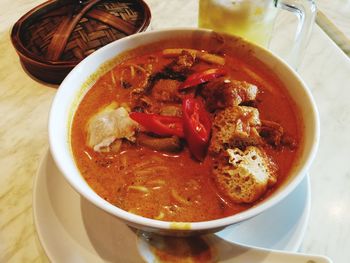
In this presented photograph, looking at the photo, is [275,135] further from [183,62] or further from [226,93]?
[183,62]

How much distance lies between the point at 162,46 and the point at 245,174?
92 centimetres

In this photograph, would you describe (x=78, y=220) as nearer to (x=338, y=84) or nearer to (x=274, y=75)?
(x=274, y=75)

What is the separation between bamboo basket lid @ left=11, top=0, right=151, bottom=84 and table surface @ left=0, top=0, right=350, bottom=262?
0.22 meters

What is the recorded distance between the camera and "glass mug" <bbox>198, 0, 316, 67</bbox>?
191 centimetres

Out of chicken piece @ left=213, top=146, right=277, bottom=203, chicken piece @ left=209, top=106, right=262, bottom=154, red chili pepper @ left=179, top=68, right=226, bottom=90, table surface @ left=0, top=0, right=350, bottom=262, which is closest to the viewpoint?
chicken piece @ left=213, top=146, right=277, bottom=203

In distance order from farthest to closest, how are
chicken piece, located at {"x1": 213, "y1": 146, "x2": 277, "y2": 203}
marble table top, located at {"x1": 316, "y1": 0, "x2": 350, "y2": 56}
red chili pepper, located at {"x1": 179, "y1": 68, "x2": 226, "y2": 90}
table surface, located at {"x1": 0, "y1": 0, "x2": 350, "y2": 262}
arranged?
marble table top, located at {"x1": 316, "y1": 0, "x2": 350, "y2": 56} → red chili pepper, located at {"x1": 179, "y1": 68, "x2": 226, "y2": 90} → table surface, located at {"x1": 0, "y1": 0, "x2": 350, "y2": 262} → chicken piece, located at {"x1": 213, "y1": 146, "x2": 277, "y2": 203}

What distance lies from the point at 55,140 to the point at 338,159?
1.42 metres

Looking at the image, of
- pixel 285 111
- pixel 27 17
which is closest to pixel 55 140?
pixel 285 111

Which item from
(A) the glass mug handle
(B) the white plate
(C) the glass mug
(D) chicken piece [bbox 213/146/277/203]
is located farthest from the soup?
(A) the glass mug handle

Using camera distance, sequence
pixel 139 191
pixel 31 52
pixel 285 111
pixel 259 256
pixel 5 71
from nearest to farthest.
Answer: pixel 259 256, pixel 139 191, pixel 285 111, pixel 31 52, pixel 5 71

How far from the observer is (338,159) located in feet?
6.06

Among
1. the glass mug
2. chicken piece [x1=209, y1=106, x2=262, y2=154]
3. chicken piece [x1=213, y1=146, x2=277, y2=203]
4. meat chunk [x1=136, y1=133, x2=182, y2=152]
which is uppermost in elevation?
the glass mug

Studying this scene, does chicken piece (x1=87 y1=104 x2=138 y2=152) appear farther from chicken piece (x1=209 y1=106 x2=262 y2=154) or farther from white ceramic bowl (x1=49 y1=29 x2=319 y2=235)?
chicken piece (x1=209 y1=106 x2=262 y2=154)

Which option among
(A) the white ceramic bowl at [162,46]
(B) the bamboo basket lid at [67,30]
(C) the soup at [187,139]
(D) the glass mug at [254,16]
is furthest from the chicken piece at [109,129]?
(D) the glass mug at [254,16]
